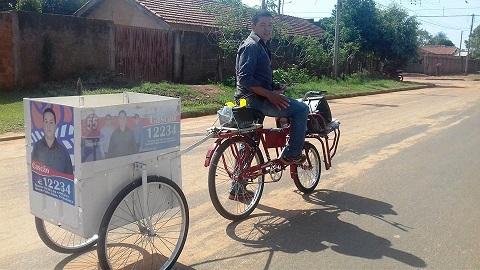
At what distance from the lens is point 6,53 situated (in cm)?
1290

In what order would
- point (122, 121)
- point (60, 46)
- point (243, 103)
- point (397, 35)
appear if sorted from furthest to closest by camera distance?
1. point (397, 35)
2. point (60, 46)
3. point (243, 103)
4. point (122, 121)

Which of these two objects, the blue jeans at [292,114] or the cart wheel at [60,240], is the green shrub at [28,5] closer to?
the blue jeans at [292,114]

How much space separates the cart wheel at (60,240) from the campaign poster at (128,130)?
32.6 inches

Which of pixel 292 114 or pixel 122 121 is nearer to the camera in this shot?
pixel 122 121

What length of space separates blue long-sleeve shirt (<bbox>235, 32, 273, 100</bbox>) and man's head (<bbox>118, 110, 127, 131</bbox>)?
1.57 m

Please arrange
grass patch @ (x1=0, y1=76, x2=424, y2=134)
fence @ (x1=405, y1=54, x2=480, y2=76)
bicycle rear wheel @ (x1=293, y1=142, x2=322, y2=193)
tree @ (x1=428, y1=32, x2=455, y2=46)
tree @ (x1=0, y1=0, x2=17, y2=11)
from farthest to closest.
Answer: tree @ (x1=428, y1=32, x2=455, y2=46)
fence @ (x1=405, y1=54, x2=480, y2=76)
tree @ (x1=0, y1=0, x2=17, y2=11)
grass patch @ (x1=0, y1=76, x2=424, y2=134)
bicycle rear wheel @ (x1=293, y1=142, x2=322, y2=193)

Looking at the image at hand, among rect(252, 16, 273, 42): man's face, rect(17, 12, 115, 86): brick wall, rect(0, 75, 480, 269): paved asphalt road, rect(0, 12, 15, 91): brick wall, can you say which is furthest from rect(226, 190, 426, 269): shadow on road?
rect(17, 12, 115, 86): brick wall

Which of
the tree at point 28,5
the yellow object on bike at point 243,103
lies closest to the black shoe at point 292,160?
the yellow object on bike at point 243,103

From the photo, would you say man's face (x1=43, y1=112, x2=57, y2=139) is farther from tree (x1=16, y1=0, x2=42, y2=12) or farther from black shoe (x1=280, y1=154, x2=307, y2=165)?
tree (x1=16, y1=0, x2=42, y2=12)

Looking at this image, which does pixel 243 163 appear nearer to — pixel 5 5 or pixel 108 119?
pixel 108 119

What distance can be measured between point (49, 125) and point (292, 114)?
2449 mm

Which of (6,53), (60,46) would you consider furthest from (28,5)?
(6,53)

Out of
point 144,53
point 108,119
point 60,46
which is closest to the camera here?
point 108,119

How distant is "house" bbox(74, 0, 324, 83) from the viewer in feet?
56.9
